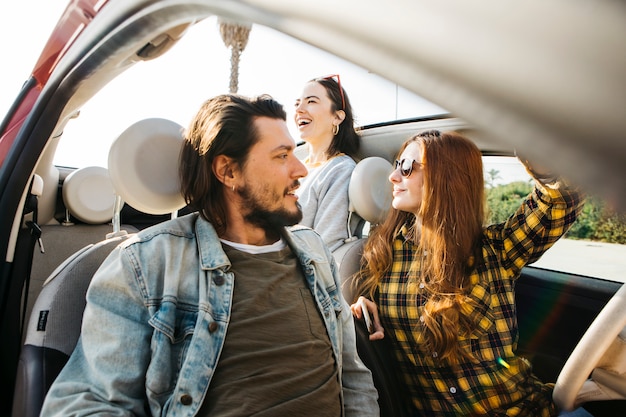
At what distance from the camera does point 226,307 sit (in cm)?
128

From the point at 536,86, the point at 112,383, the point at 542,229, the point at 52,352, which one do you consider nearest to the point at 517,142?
the point at 536,86

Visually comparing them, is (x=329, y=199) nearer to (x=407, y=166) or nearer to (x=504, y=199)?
(x=407, y=166)

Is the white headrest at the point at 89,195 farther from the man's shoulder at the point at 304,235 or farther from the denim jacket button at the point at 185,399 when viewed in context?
the denim jacket button at the point at 185,399

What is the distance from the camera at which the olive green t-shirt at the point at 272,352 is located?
1187 millimetres

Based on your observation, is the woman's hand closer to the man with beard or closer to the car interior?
the car interior

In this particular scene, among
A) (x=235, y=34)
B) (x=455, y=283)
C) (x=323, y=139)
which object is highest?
(x=323, y=139)

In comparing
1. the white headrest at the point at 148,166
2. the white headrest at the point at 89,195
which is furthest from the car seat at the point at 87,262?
the white headrest at the point at 89,195

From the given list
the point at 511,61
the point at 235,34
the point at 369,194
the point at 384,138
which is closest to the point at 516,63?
the point at 511,61

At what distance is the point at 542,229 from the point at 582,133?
4.91 feet

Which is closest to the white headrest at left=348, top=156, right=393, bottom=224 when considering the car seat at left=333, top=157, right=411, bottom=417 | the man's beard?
the car seat at left=333, top=157, right=411, bottom=417

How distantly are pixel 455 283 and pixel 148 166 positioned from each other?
43.5 inches

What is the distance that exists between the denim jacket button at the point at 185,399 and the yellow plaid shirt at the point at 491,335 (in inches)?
33.1

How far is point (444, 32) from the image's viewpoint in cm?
21

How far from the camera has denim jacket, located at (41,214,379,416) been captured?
3.60 feet
